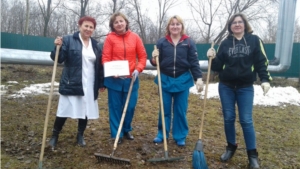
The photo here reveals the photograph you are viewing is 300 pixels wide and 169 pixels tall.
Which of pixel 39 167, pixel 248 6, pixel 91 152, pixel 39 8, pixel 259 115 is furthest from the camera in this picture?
pixel 39 8

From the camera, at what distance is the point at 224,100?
139 inches

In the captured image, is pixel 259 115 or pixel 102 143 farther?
pixel 259 115

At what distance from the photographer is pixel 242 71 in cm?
337

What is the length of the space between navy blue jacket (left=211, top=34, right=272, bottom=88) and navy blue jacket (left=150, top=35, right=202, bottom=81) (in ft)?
1.52

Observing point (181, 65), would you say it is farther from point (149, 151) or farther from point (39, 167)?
point (39, 167)

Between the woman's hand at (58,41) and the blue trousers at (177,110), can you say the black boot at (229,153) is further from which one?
the woman's hand at (58,41)

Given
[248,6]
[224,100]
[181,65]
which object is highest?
[248,6]

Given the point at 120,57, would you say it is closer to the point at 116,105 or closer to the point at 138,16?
the point at 116,105

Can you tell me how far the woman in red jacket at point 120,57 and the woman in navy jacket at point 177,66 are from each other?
28cm

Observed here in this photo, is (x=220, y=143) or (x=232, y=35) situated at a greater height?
(x=232, y=35)

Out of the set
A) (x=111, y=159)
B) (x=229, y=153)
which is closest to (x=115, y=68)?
(x=111, y=159)

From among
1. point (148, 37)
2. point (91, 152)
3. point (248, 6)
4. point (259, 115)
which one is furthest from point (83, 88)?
point (148, 37)

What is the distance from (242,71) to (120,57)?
157cm

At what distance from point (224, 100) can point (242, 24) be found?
3.13ft
